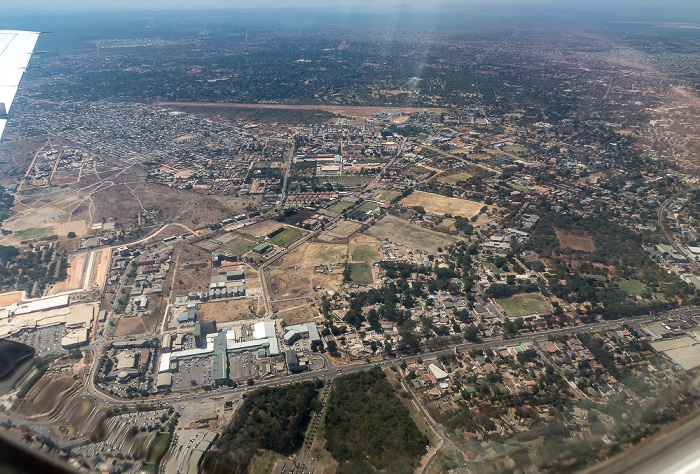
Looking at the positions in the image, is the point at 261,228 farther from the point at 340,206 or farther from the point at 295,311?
the point at 295,311

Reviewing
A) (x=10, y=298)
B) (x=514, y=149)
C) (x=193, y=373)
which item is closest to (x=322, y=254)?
(x=193, y=373)

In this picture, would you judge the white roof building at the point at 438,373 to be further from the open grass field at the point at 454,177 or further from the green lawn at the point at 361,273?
the open grass field at the point at 454,177

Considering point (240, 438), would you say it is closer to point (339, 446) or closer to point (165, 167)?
point (339, 446)

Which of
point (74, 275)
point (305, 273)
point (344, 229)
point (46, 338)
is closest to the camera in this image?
point (46, 338)

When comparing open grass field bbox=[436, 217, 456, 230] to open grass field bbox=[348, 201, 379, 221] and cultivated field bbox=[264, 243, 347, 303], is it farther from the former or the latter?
cultivated field bbox=[264, 243, 347, 303]

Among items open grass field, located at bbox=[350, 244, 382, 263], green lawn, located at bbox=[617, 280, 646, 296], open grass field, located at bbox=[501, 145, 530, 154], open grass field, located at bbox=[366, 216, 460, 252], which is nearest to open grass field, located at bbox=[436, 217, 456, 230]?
open grass field, located at bbox=[366, 216, 460, 252]

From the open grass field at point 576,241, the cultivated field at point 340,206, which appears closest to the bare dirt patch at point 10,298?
the cultivated field at point 340,206

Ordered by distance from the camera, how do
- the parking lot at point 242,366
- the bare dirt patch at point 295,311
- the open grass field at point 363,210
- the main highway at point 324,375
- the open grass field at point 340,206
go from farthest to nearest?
the open grass field at point 340,206 → the open grass field at point 363,210 → the bare dirt patch at point 295,311 → the parking lot at point 242,366 → the main highway at point 324,375
